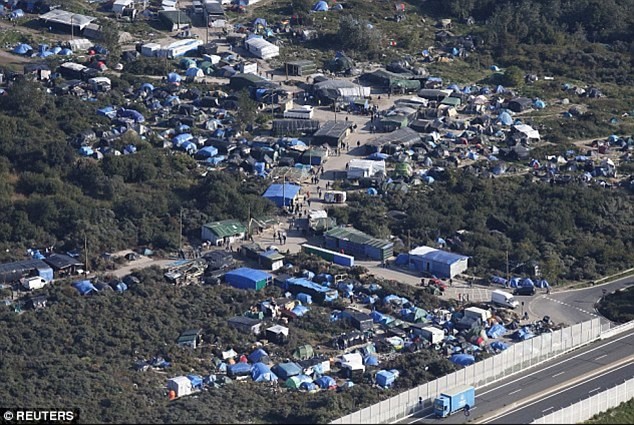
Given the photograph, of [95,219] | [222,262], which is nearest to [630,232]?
[222,262]

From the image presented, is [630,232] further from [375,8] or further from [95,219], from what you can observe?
[375,8]

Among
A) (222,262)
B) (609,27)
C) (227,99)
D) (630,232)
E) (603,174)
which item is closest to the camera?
(222,262)

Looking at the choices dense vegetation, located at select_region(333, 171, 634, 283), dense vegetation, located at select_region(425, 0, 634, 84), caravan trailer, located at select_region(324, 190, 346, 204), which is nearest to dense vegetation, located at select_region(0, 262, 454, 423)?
dense vegetation, located at select_region(333, 171, 634, 283)

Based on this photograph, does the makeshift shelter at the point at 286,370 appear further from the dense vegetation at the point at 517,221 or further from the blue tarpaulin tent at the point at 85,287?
the dense vegetation at the point at 517,221

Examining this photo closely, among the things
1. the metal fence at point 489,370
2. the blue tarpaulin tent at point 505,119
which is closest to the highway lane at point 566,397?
Result: the metal fence at point 489,370

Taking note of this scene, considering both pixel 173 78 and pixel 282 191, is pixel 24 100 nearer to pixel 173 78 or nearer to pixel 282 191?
pixel 173 78

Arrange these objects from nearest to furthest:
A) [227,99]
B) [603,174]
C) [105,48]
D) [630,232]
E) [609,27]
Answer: [630,232], [603,174], [227,99], [105,48], [609,27]

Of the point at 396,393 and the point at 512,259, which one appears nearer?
the point at 396,393

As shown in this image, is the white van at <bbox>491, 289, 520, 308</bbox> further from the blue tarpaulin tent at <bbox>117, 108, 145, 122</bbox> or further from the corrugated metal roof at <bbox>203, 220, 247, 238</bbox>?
the blue tarpaulin tent at <bbox>117, 108, 145, 122</bbox>
